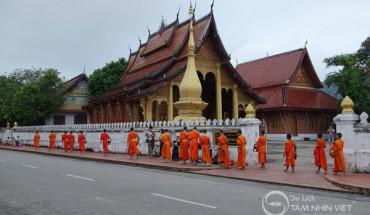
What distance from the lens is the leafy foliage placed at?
A: 104ft

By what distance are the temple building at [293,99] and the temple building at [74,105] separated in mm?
18525

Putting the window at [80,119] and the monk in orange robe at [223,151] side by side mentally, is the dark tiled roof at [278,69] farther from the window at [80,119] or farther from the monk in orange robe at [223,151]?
the monk in orange robe at [223,151]

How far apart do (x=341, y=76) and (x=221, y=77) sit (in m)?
11.3

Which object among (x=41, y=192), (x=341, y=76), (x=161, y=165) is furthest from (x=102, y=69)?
(x=41, y=192)

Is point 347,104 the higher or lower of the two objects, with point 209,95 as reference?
→ lower

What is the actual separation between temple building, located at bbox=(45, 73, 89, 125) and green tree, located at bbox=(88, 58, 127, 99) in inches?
90.0

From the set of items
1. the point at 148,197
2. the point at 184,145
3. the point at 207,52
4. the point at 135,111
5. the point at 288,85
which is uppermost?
the point at 207,52

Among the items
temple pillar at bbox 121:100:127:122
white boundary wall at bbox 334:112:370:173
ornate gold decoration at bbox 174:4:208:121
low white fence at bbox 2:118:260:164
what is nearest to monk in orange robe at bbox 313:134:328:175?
white boundary wall at bbox 334:112:370:173

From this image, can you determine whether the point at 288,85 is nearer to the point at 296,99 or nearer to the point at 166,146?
the point at 296,99

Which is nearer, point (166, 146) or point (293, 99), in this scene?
point (166, 146)

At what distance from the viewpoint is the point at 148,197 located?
22.6 feet

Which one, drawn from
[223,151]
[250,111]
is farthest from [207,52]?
[223,151]

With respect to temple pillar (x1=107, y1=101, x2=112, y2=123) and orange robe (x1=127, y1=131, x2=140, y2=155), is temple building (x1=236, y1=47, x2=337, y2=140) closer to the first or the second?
temple pillar (x1=107, y1=101, x2=112, y2=123)

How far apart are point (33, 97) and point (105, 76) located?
7616mm
